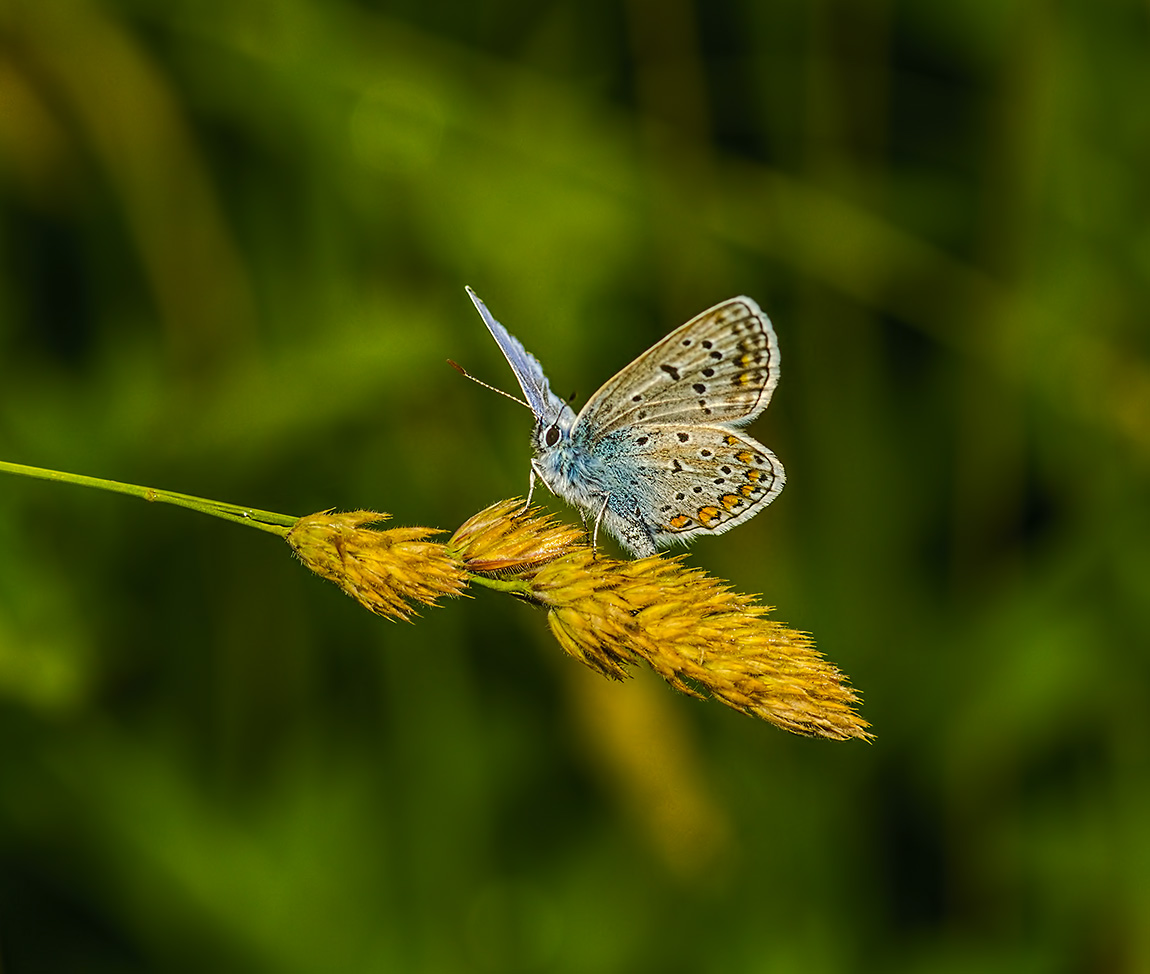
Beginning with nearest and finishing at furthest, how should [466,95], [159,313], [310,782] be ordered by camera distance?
[310,782] < [159,313] < [466,95]

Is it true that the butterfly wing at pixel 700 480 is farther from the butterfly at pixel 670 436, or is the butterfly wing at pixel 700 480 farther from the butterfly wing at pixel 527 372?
the butterfly wing at pixel 527 372

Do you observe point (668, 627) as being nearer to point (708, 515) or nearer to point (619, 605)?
point (619, 605)

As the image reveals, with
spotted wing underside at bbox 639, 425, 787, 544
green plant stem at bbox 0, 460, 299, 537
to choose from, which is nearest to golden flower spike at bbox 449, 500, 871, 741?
green plant stem at bbox 0, 460, 299, 537

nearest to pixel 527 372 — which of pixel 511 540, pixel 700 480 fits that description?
pixel 700 480

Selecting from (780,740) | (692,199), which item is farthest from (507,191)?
(780,740)

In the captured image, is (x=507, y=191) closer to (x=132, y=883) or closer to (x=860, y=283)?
(x=860, y=283)

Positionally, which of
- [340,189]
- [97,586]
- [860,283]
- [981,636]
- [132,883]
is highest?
[860,283]

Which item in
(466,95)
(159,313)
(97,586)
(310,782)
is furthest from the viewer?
(466,95)
